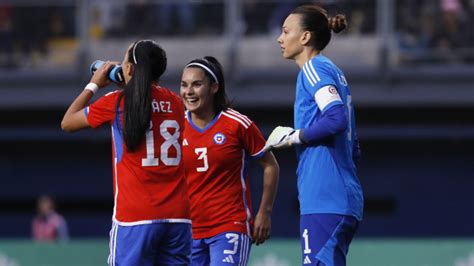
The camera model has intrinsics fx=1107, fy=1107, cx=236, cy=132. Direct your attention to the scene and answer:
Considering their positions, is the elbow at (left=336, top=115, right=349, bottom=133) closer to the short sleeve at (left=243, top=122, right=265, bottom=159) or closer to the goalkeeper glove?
the goalkeeper glove

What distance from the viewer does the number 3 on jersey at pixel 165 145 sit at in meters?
6.75

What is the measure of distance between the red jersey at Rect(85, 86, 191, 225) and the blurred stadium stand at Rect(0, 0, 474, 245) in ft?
31.3

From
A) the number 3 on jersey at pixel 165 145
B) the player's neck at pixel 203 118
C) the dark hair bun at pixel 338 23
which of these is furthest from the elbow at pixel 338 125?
the player's neck at pixel 203 118

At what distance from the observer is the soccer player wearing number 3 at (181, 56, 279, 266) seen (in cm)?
791

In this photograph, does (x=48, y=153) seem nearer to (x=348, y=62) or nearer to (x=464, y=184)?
(x=348, y=62)

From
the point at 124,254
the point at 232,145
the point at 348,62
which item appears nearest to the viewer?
the point at 124,254

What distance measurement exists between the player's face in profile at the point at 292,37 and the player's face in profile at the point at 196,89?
3.65 ft

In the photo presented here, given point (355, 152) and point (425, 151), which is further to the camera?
point (425, 151)

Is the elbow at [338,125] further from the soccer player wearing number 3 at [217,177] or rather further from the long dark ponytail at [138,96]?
the soccer player wearing number 3 at [217,177]

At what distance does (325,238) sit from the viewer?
6.59m

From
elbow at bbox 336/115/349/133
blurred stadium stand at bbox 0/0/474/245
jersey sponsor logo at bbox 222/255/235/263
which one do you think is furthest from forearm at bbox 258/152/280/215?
blurred stadium stand at bbox 0/0/474/245

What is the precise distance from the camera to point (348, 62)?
1728cm

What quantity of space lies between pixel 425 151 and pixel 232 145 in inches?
448

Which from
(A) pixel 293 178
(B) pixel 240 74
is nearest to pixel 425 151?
(A) pixel 293 178
